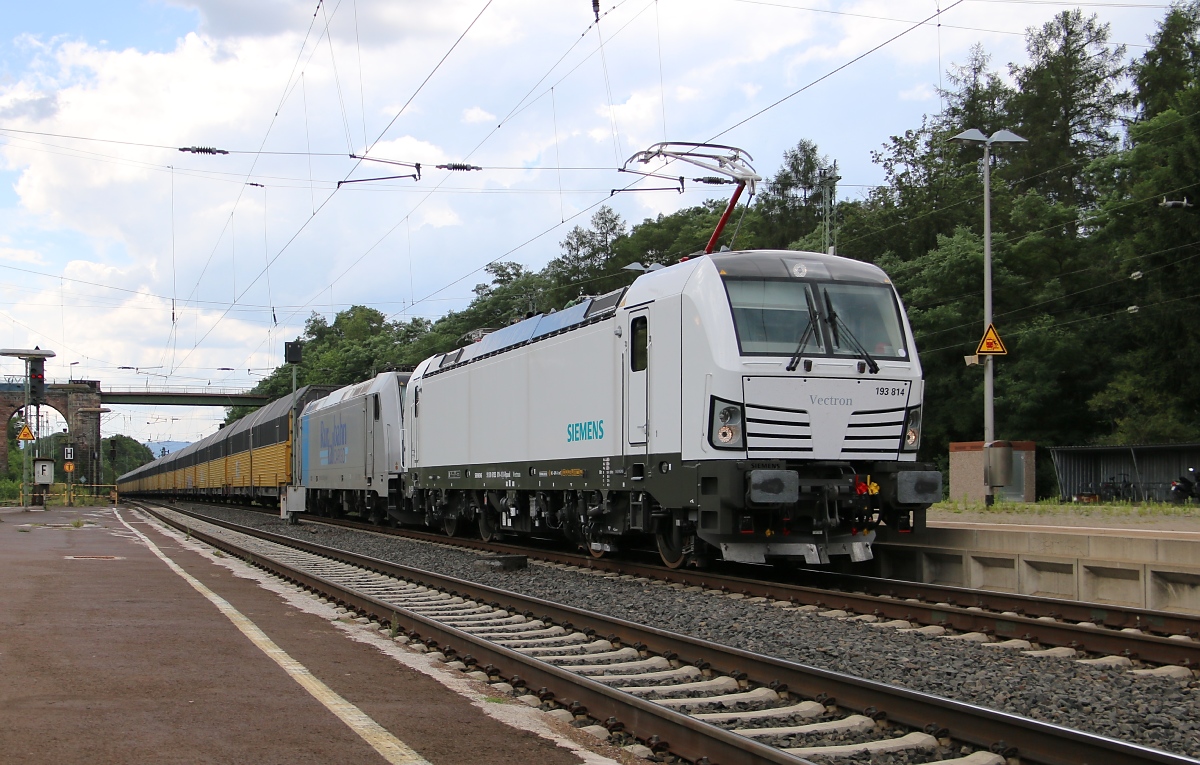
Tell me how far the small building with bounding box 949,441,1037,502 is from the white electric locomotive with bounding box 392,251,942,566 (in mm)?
13868

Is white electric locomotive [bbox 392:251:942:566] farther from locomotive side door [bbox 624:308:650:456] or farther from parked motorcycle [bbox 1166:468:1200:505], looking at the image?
parked motorcycle [bbox 1166:468:1200:505]

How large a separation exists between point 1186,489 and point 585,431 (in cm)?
2133

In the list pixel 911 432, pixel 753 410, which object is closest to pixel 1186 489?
pixel 911 432

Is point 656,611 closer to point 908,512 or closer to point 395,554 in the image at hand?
point 908,512

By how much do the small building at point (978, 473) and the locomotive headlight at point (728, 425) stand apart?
50.5 ft

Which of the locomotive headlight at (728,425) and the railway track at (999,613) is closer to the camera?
the railway track at (999,613)

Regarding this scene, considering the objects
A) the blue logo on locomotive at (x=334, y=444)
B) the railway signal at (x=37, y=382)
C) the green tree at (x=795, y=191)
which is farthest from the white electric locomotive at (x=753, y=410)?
the green tree at (x=795, y=191)

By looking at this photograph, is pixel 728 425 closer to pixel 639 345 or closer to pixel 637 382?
pixel 637 382

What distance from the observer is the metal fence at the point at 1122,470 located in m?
31.2

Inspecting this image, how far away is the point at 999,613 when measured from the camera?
1005 centimetres

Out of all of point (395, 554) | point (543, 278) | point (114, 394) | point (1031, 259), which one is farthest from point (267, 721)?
point (114, 394)

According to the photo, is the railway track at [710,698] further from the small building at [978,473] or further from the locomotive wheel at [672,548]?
the small building at [978,473]

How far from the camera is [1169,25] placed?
159 ft

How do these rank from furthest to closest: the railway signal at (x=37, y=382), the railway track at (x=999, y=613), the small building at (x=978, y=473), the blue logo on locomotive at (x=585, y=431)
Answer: the railway signal at (x=37, y=382) → the small building at (x=978, y=473) → the blue logo on locomotive at (x=585, y=431) → the railway track at (x=999, y=613)
